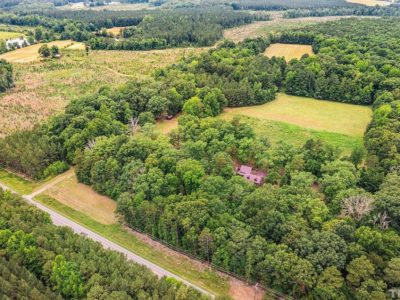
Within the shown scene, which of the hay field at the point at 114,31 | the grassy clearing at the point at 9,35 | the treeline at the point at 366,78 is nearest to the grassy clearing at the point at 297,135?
the treeline at the point at 366,78

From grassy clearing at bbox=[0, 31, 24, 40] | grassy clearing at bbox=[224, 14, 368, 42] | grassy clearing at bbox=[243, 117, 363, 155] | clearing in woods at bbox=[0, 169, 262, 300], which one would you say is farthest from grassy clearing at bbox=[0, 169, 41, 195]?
grassy clearing at bbox=[0, 31, 24, 40]

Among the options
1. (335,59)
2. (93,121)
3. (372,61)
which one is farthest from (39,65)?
(372,61)

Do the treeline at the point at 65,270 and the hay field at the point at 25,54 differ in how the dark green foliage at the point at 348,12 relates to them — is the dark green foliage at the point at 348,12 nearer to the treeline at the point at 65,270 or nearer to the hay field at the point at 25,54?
the hay field at the point at 25,54

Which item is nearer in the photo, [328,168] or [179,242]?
[179,242]

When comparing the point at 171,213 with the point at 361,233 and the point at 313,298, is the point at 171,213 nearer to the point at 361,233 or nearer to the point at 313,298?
the point at 313,298

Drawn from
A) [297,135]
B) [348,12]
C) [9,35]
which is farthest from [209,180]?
[348,12]

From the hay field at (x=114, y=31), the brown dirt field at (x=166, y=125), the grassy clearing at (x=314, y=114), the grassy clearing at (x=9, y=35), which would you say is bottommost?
the grassy clearing at (x=314, y=114)

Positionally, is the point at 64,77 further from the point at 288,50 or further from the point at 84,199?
the point at 288,50
